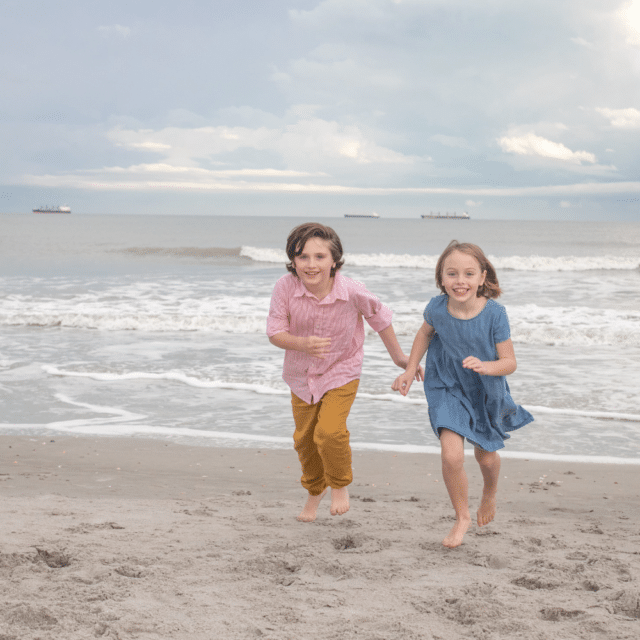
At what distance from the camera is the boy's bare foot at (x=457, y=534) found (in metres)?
3.40

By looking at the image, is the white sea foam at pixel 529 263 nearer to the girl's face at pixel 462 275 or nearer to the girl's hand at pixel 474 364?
the girl's face at pixel 462 275

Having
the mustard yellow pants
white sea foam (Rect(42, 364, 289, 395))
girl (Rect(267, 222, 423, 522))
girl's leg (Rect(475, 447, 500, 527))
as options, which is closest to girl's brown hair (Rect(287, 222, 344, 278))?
girl (Rect(267, 222, 423, 522))

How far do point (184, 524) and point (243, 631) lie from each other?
4.47 feet

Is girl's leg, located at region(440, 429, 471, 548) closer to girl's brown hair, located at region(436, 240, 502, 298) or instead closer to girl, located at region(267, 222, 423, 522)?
girl, located at region(267, 222, 423, 522)

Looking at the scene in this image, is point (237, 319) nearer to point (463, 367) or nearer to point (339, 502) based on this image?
point (339, 502)

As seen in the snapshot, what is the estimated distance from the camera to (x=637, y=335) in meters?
11.1

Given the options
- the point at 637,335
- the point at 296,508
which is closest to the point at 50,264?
the point at 637,335

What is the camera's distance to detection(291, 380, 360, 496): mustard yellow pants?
369 cm

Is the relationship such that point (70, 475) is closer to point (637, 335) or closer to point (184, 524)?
point (184, 524)

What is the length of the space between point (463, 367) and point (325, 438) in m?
0.83

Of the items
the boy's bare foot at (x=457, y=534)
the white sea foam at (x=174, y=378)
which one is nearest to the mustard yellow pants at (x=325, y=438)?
the boy's bare foot at (x=457, y=534)

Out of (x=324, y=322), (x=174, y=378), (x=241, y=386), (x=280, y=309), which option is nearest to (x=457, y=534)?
(x=324, y=322)

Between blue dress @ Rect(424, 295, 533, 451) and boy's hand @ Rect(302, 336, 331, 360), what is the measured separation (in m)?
0.56

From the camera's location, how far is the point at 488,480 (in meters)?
3.66
